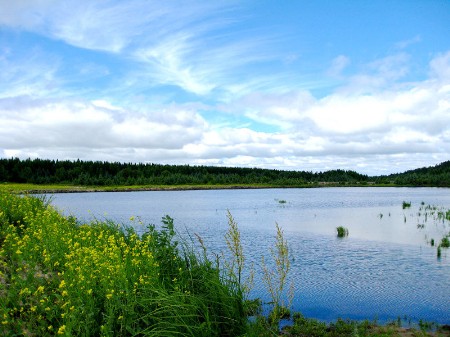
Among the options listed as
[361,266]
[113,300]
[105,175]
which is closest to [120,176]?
[105,175]

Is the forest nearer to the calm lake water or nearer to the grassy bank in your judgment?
the calm lake water

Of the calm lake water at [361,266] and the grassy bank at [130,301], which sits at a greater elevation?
the grassy bank at [130,301]

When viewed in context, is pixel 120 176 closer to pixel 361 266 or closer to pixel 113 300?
pixel 361 266

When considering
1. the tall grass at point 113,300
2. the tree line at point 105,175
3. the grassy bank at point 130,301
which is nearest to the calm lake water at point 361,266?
the grassy bank at point 130,301

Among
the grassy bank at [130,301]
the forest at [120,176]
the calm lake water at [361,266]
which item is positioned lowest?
the calm lake water at [361,266]

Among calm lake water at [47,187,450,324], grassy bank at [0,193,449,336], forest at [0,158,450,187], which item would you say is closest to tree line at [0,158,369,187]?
forest at [0,158,450,187]

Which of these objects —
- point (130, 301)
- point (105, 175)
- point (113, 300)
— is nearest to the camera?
point (130, 301)

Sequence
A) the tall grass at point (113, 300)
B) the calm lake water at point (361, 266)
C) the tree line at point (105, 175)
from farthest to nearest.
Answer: the tree line at point (105, 175), the calm lake water at point (361, 266), the tall grass at point (113, 300)

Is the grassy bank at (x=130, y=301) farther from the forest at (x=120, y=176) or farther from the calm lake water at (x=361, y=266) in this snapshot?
the forest at (x=120, y=176)

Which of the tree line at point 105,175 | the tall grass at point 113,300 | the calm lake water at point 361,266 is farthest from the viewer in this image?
the tree line at point 105,175

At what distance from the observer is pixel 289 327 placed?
1204 centimetres

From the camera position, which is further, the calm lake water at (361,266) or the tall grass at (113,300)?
the calm lake water at (361,266)

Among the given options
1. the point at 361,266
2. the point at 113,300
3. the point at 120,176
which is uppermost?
the point at 120,176

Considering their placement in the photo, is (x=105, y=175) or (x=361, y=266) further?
(x=105, y=175)
